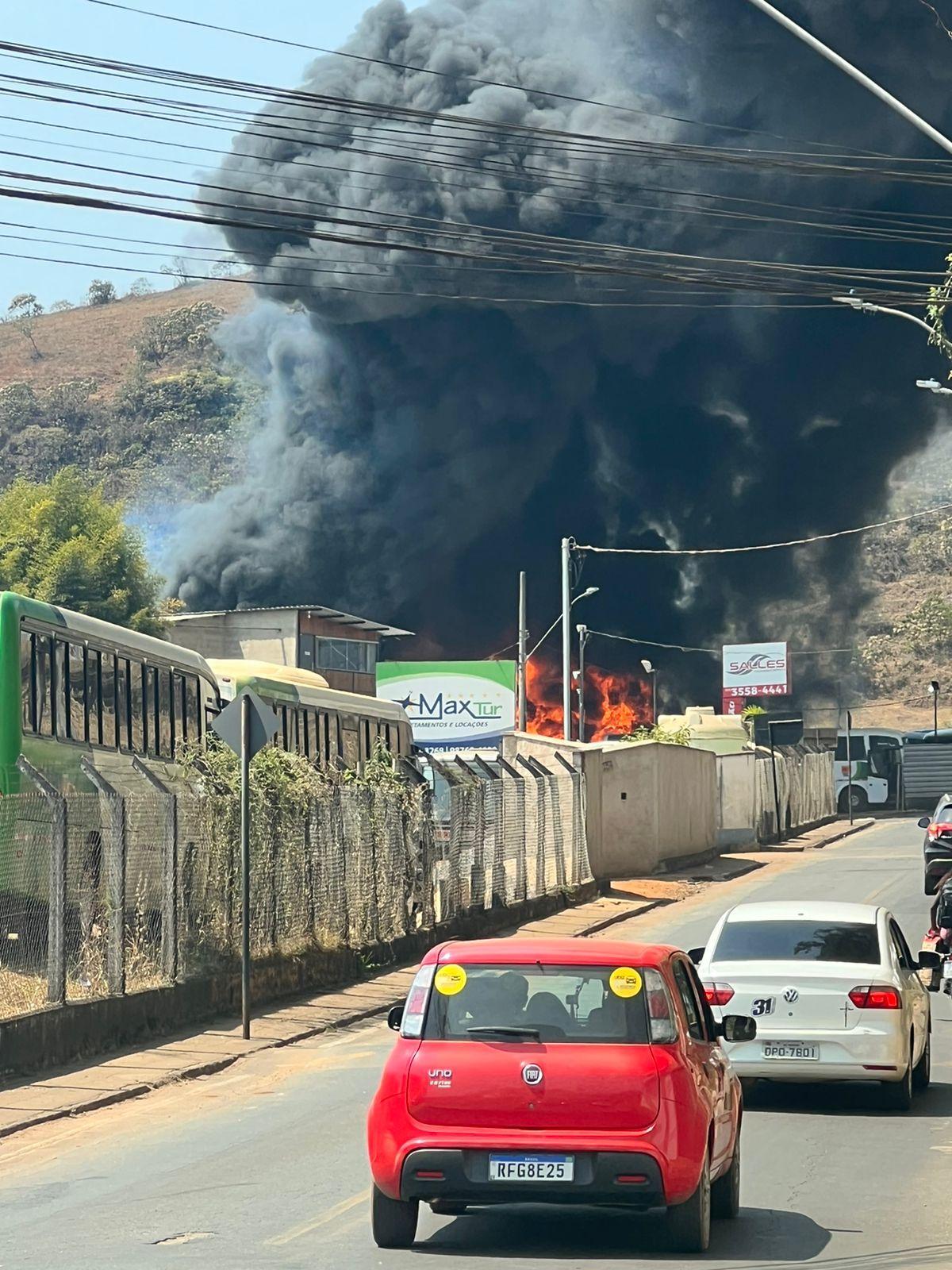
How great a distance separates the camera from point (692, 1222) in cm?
762

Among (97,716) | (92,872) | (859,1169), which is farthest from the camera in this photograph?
(97,716)

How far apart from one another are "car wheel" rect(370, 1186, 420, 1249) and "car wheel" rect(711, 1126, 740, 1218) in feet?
4.93

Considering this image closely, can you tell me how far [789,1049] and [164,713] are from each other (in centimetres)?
1394

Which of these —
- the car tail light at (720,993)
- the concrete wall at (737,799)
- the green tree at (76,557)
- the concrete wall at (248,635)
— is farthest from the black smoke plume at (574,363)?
the car tail light at (720,993)

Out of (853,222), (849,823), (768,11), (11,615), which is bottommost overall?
(849,823)

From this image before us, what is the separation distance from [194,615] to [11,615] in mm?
54571

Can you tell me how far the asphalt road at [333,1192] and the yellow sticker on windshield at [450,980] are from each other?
110 cm

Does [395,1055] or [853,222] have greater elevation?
[853,222]

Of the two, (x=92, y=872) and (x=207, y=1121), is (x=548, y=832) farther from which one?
(x=207, y=1121)

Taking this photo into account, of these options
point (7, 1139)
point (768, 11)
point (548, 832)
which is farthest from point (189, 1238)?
point (548, 832)

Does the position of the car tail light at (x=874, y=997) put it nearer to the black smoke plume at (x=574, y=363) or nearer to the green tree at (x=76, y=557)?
the green tree at (x=76, y=557)

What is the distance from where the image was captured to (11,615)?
19.3m

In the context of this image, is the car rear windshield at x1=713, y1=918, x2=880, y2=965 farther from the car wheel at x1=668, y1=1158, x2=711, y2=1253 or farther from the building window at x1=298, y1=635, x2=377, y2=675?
the building window at x1=298, y1=635, x2=377, y2=675

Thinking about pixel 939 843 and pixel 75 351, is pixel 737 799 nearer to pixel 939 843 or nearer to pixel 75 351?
pixel 939 843
